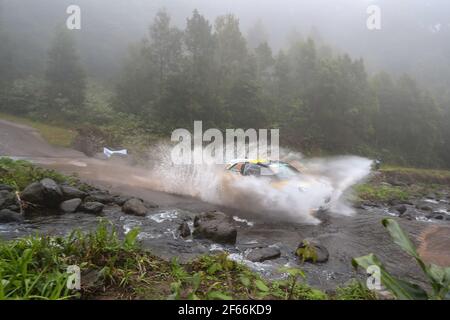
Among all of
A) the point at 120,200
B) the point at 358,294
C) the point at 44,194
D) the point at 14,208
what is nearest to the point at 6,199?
the point at 14,208

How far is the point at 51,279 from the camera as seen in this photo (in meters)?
4.24

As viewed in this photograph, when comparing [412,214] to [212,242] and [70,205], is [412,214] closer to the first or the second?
[212,242]

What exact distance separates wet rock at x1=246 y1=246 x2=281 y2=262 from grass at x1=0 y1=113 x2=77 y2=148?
63.8ft

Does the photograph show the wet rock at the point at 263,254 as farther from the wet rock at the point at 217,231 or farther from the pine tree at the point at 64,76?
the pine tree at the point at 64,76

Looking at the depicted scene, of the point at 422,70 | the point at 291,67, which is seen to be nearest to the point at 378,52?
the point at 422,70

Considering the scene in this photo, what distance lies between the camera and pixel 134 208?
10.9 meters

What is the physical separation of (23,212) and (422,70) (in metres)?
112

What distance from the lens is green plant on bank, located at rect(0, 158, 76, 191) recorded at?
11.8 m

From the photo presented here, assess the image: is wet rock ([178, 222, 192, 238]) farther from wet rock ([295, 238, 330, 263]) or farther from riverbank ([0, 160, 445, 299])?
wet rock ([295, 238, 330, 263])

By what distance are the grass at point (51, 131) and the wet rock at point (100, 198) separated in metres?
12.9

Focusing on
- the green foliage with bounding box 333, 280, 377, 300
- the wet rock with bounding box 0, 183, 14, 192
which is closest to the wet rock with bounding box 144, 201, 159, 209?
the wet rock with bounding box 0, 183, 14, 192

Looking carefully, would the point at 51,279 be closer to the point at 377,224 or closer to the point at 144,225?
the point at 144,225

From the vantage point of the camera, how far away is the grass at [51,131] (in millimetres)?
24066

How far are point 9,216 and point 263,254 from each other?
22.3 feet
